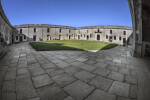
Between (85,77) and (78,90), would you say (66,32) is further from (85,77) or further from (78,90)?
(78,90)

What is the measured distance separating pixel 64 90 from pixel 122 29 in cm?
3533

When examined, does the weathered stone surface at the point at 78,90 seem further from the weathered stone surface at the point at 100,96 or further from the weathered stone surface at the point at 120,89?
the weathered stone surface at the point at 120,89

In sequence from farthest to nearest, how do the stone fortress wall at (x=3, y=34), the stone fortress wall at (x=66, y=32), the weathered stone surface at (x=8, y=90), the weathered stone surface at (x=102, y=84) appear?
the stone fortress wall at (x=66, y=32) → the stone fortress wall at (x=3, y=34) → the weathered stone surface at (x=102, y=84) → the weathered stone surface at (x=8, y=90)

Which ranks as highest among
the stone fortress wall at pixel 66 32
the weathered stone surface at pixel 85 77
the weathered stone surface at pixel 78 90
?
the stone fortress wall at pixel 66 32

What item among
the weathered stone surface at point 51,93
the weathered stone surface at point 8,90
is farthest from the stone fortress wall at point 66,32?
the weathered stone surface at point 51,93

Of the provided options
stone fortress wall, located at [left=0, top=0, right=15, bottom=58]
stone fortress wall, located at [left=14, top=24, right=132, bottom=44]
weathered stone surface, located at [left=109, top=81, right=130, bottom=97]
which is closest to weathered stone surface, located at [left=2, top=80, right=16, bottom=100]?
weathered stone surface, located at [left=109, top=81, right=130, bottom=97]

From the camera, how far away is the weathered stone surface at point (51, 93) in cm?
142

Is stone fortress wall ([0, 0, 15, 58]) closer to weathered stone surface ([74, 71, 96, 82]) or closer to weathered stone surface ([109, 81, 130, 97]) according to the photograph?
weathered stone surface ([74, 71, 96, 82])

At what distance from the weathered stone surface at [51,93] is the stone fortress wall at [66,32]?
98.8 ft

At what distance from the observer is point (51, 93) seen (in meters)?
1.53

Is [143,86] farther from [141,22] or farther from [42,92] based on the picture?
[141,22]

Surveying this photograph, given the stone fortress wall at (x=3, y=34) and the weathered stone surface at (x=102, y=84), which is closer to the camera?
the weathered stone surface at (x=102, y=84)

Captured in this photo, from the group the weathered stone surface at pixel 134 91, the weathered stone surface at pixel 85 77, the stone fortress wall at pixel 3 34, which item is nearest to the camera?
the weathered stone surface at pixel 134 91

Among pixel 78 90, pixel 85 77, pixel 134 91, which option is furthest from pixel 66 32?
pixel 134 91
